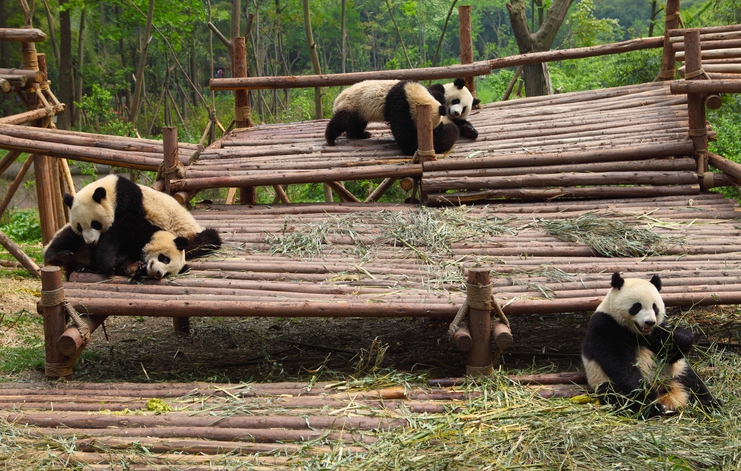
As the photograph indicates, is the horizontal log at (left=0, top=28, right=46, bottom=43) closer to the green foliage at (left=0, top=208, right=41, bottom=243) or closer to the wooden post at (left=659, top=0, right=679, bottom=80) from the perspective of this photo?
the green foliage at (left=0, top=208, right=41, bottom=243)

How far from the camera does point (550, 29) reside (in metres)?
12.6

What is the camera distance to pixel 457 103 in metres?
7.93

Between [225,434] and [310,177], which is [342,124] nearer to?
[310,177]

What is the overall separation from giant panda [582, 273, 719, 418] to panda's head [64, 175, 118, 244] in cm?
325

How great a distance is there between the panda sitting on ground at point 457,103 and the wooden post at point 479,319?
12.1 feet

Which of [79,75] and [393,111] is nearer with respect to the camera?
[393,111]

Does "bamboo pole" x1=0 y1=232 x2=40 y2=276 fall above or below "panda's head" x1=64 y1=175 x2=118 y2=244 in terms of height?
below

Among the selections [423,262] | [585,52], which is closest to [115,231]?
[423,262]

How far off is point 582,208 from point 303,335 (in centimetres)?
261

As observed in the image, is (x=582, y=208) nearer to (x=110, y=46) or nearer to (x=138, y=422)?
(x=138, y=422)

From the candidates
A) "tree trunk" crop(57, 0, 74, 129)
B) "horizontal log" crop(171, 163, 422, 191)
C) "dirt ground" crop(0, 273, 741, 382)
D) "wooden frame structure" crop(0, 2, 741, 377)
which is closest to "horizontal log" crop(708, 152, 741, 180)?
"wooden frame structure" crop(0, 2, 741, 377)

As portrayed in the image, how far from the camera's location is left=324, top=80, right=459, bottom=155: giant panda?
23.7 feet

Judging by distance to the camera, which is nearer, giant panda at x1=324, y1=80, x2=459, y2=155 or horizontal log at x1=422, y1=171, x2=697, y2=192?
horizontal log at x1=422, y1=171, x2=697, y2=192

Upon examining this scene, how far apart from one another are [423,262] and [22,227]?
9028mm
